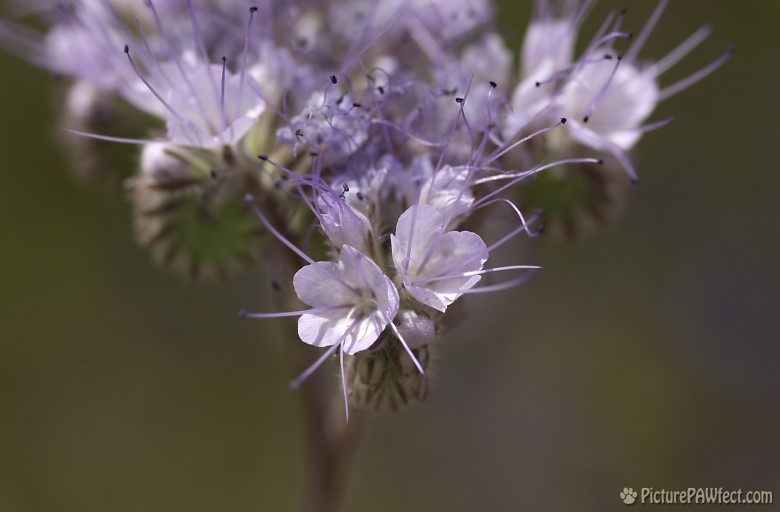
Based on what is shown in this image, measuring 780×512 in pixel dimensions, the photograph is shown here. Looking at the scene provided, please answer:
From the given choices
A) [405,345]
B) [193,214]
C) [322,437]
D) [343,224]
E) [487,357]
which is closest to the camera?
[405,345]

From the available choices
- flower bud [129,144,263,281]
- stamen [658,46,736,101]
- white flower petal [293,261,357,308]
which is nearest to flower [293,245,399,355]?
white flower petal [293,261,357,308]

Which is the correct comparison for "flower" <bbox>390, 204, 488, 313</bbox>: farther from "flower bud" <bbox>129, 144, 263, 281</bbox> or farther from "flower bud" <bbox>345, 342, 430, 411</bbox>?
"flower bud" <bbox>129, 144, 263, 281</bbox>

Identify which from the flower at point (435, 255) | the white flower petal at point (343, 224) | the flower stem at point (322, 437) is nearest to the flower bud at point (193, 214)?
the flower stem at point (322, 437)

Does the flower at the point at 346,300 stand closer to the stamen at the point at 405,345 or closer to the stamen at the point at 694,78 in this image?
the stamen at the point at 405,345

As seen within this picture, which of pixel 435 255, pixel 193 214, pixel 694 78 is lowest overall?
pixel 435 255

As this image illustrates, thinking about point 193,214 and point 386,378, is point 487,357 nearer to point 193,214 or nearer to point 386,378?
point 193,214

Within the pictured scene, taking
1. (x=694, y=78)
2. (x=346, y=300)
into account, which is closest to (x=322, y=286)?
(x=346, y=300)
